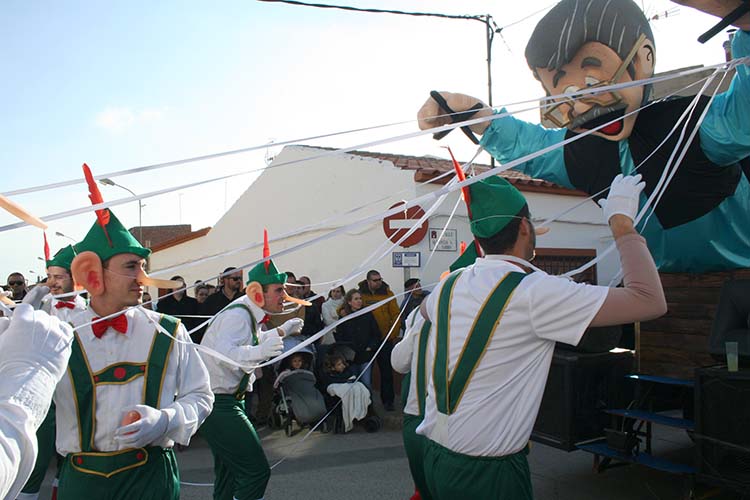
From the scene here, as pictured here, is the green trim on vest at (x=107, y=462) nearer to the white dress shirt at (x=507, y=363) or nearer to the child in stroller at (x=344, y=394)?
the white dress shirt at (x=507, y=363)

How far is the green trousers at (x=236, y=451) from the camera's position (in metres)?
4.09

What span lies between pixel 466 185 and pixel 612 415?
8.78ft

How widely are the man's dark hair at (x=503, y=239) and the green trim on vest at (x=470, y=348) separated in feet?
0.81

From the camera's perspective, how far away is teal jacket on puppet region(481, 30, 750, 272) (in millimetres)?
3260

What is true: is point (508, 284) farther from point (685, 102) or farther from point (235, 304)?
point (235, 304)

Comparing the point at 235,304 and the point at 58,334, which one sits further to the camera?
the point at 235,304

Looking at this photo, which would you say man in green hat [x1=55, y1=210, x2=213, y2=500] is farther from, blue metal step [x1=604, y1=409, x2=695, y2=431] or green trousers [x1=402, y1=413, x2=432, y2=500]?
blue metal step [x1=604, y1=409, x2=695, y2=431]

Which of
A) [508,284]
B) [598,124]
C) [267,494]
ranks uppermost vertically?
[598,124]

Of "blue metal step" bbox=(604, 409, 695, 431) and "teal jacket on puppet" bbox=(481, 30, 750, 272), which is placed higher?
"teal jacket on puppet" bbox=(481, 30, 750, 272)

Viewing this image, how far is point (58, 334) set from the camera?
1.87 m

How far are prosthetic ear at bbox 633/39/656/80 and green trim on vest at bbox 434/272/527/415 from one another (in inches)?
73.5

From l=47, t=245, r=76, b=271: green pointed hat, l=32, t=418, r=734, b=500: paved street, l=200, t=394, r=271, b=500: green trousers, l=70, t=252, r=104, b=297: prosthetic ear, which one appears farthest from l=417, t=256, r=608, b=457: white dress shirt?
l=47, t=245, r=76, b=271: green pointed hat

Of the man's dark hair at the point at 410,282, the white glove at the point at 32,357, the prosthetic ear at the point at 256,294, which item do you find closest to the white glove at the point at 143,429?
the white glove at the point at 32,357

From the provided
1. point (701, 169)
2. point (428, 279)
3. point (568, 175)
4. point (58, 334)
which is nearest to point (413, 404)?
point (568, 175)
